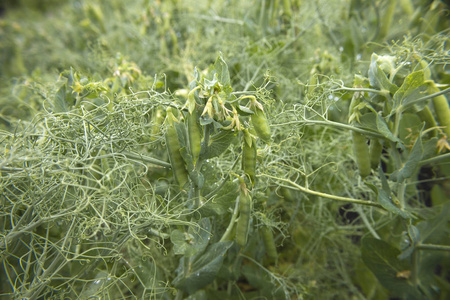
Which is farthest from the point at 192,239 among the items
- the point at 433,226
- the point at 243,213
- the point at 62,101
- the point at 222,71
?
the point at 433,226

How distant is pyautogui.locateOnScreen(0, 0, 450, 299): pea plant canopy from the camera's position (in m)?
0.70

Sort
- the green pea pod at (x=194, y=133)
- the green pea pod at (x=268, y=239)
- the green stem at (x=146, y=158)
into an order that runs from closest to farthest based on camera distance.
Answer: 1. the green pea pod at (x=194, y=133)
2. the green stem at (x=146, y=158)
3. the green pea pod at (x=268, y=239)

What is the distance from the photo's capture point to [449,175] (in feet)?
3.17

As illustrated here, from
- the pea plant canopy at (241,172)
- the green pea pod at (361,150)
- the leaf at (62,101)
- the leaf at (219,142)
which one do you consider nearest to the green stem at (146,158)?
the pea plant canopy at (241,172)

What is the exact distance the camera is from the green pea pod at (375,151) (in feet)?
2.63

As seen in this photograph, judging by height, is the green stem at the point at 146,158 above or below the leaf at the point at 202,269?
above

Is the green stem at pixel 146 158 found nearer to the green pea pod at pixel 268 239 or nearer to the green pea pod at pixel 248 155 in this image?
the green pea pod at pixel 248 155

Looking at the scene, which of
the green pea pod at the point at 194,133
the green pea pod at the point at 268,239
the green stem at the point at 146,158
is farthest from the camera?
the green pea pod at the point at 268,239

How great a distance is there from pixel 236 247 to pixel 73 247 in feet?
1.33

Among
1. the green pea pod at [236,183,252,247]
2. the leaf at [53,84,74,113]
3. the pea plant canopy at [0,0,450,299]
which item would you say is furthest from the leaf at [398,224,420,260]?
the leaf at [53,84,74,113]

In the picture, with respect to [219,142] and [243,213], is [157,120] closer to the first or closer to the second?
[219,142]

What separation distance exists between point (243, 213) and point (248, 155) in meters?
0.14

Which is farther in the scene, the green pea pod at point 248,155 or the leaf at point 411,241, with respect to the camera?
the leaf at point 411,241

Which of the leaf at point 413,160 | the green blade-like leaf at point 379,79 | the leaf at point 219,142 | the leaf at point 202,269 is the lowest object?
the leaf at point 202,269
